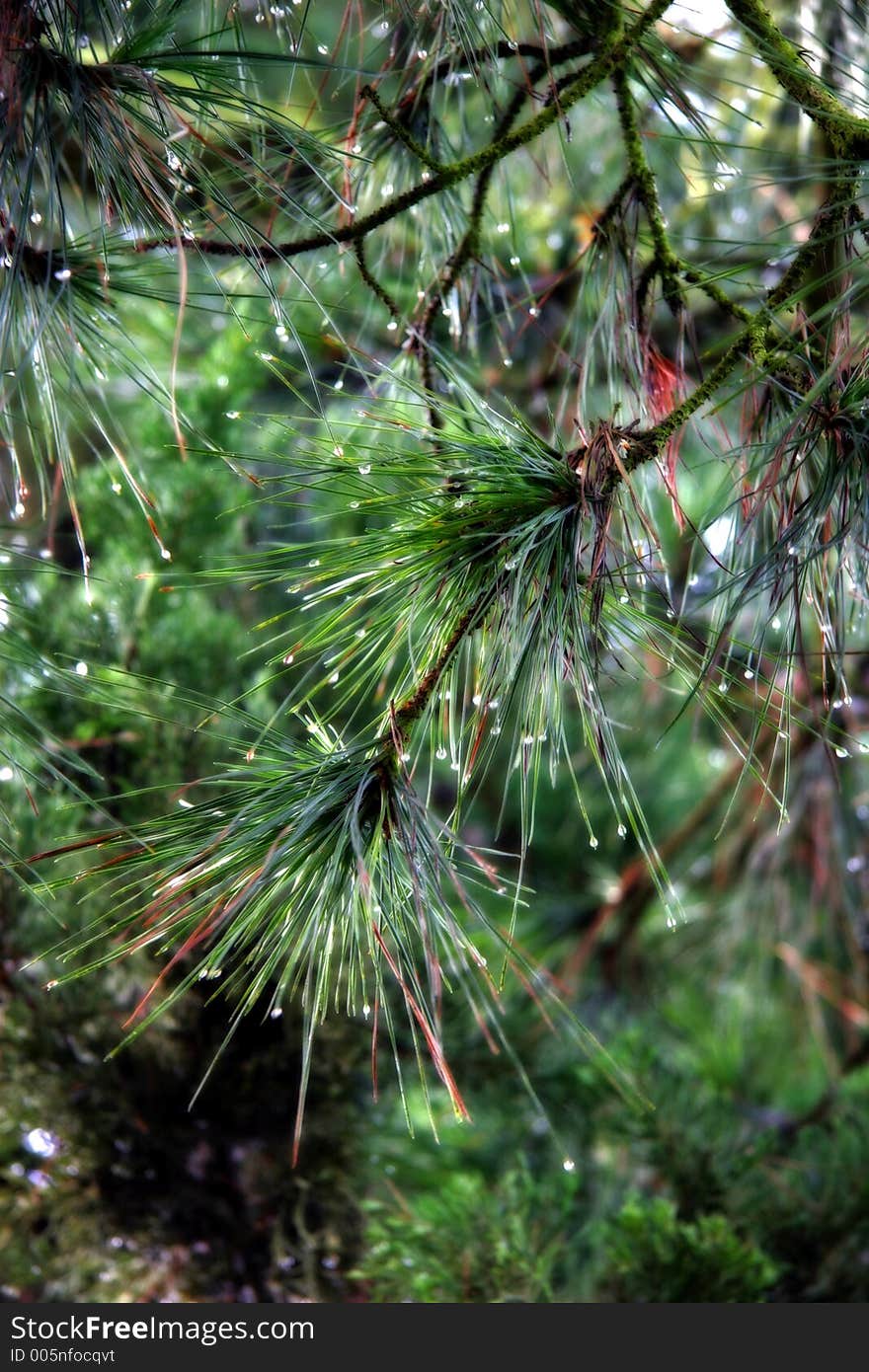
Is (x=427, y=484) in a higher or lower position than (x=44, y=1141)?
higher

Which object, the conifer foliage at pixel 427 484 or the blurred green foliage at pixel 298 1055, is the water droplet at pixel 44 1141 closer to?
the blurred green foliage at pixel 298 1055

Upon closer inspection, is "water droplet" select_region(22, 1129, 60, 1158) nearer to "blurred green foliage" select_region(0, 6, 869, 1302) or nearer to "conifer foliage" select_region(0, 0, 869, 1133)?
"blurred green foliage" select_region(0, 6, 869, 1302)

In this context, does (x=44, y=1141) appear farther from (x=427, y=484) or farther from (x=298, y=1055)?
(x=427, y=484)

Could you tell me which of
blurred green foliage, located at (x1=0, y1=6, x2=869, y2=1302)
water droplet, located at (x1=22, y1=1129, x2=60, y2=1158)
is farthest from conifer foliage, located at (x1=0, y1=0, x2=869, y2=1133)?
water droplet, located at (x1=22, y1=1129, x2=60, y2=1158)

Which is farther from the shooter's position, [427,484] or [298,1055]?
[298,1055]

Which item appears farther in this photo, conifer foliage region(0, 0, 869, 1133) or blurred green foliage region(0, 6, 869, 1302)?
blurred green foliage region(0, 6, 869, 1302)

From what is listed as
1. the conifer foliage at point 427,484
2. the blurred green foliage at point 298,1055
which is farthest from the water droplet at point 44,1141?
the conifer foliage at point 427,484

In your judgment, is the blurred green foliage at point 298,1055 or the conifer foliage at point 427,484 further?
the blurred green foliage at point 298,1055

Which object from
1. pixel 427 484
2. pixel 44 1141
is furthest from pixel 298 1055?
pixel 427 484

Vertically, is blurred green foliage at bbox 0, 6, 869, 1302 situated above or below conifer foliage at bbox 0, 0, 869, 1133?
below

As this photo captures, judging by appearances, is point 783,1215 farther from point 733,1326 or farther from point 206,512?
point 206,512

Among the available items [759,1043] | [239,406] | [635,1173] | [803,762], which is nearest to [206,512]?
[239,406]
